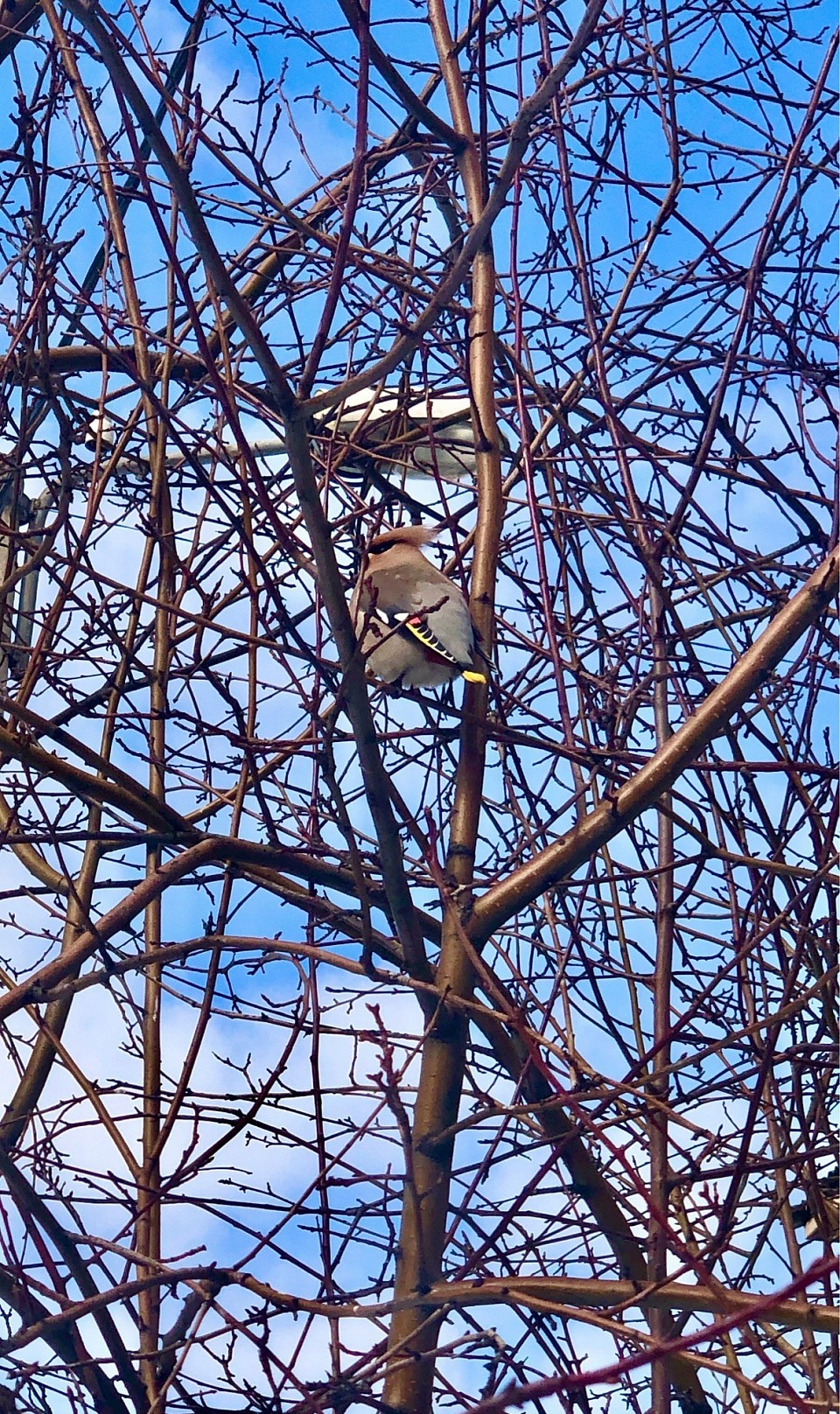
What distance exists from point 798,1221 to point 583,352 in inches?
104

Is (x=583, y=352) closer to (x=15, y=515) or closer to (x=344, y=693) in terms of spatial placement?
(x=15, y=515)

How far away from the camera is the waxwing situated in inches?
141

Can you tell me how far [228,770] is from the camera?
3.89 m

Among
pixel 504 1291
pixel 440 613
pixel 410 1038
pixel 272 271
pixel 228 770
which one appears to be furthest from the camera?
pixel 272 271

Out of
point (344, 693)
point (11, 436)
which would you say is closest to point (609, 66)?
point (11, 436)

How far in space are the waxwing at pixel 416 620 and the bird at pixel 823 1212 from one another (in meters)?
1.52

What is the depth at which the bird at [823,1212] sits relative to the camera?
134 inches

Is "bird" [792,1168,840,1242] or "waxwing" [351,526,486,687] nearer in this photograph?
"bird" [792,1168,840,1242]

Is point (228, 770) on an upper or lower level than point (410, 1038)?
upper

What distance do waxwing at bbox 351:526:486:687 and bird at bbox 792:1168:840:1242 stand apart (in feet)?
4.98

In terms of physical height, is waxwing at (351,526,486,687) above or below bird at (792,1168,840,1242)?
above

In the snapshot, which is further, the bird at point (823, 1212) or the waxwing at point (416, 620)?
the waxwing at point (416, 620)

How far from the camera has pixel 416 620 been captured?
11.9 feet

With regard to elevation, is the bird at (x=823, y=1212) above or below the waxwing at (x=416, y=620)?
below
